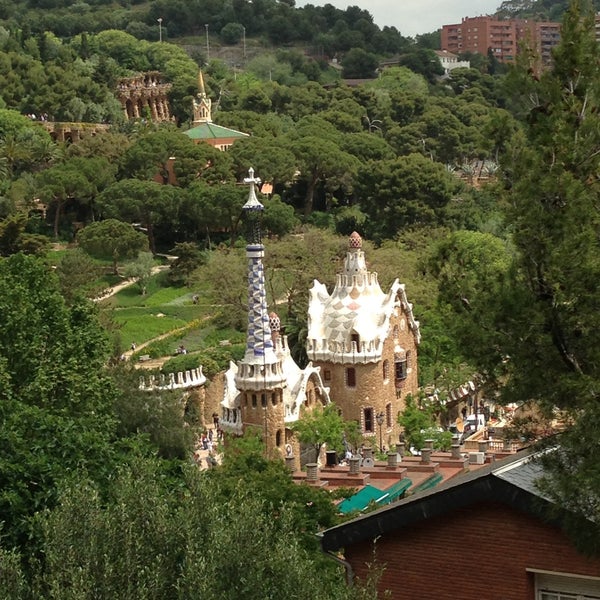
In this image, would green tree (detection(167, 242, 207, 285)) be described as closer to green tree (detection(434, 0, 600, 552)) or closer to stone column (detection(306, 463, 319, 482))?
stone column (detection(306, 463, 319, 482))

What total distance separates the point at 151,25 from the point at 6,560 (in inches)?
5113

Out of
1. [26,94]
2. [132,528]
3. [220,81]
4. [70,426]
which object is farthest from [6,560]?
[220,81]

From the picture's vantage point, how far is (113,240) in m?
59.5

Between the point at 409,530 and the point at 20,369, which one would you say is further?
the point at 20,369

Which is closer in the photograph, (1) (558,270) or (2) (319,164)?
(1) (558,270)

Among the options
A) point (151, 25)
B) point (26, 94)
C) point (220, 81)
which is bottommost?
point (26, 94)

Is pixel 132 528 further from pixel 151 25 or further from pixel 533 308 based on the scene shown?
pixel 151 25

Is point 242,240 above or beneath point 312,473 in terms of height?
above

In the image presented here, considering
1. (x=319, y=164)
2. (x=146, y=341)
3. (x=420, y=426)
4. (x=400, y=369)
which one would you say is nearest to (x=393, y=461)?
(x=420, y=426)

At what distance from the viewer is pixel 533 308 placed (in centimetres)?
1337

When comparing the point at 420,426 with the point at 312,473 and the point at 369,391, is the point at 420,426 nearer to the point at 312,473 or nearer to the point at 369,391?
the point at 369,391

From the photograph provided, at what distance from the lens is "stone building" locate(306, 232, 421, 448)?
4197cm

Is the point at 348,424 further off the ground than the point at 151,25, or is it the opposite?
the point at 151,25

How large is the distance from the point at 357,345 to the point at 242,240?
75.7ft
